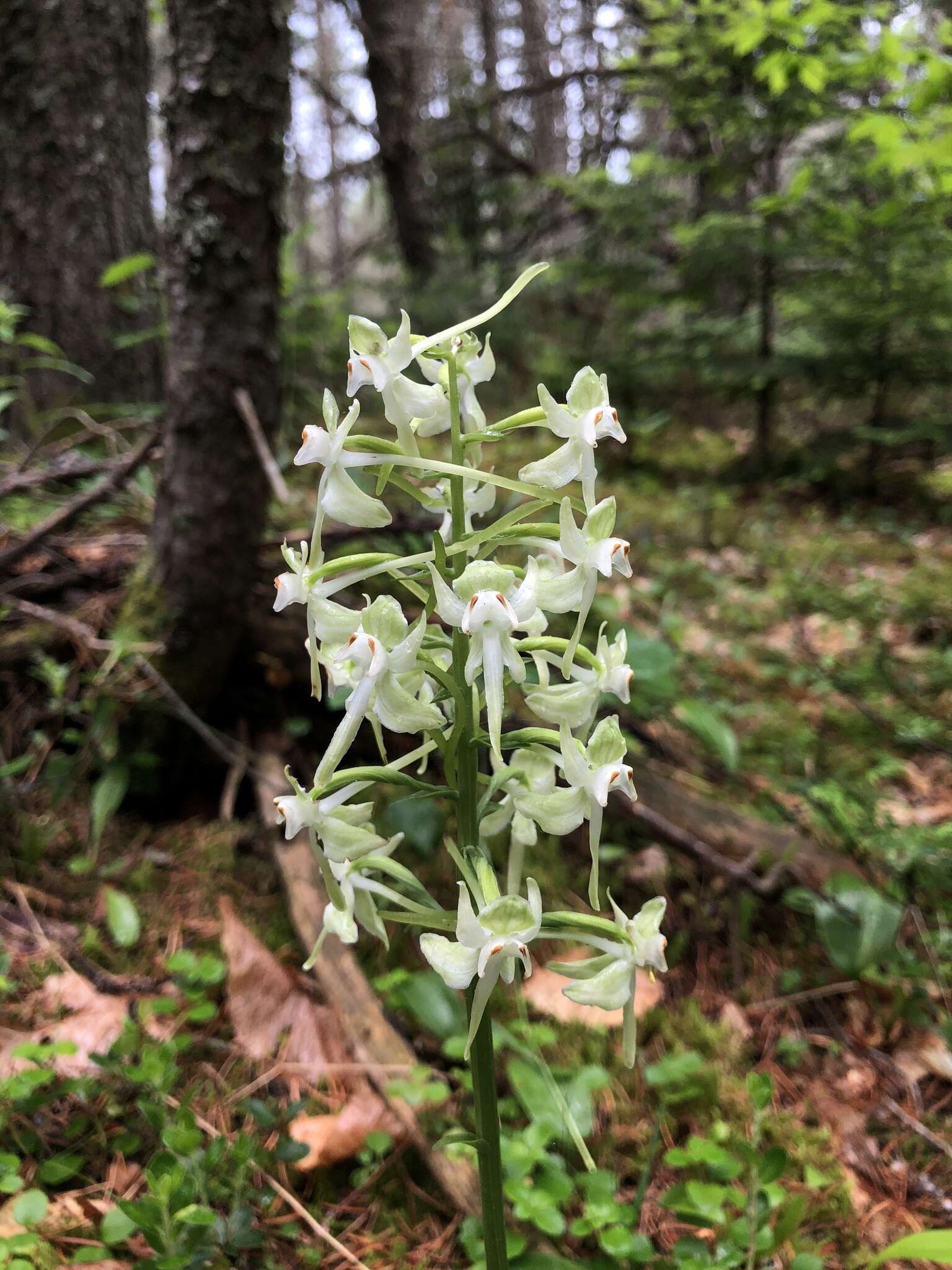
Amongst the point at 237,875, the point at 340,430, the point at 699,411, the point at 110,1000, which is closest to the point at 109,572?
the point at 237,875

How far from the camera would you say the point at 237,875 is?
2.14 meters

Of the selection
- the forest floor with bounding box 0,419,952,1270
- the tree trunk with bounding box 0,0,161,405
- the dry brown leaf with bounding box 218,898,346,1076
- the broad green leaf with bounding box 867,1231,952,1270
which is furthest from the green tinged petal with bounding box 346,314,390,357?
the tree trunk with bounding box 0,0,161,405

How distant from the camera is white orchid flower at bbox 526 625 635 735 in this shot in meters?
0.99

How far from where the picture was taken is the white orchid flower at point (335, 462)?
96cm

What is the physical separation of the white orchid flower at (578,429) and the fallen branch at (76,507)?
178cm

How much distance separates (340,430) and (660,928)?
1719 millimetres

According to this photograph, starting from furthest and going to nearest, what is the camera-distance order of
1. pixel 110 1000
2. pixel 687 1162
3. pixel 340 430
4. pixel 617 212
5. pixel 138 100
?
pixel 617 212, pixel 138 100, pixel 110 1000, pixel 687 1162, pixel 340 430

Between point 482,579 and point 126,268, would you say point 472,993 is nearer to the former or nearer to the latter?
point 482,579

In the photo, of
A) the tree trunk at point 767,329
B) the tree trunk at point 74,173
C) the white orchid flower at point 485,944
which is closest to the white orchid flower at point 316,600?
the white orchid flower at point 485,944

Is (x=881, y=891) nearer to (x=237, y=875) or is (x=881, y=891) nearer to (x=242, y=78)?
(x=237, y=875)

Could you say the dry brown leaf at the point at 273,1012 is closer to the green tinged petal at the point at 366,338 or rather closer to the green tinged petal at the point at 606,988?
the green tinged petal at the point at 606,988

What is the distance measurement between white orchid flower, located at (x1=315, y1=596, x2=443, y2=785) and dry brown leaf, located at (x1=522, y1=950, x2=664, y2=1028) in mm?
1072

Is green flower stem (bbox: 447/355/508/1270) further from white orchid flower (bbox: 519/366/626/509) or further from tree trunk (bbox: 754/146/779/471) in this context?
tree trunk (bbox: 754/146/779/471)

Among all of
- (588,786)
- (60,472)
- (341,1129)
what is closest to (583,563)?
(588,786)
